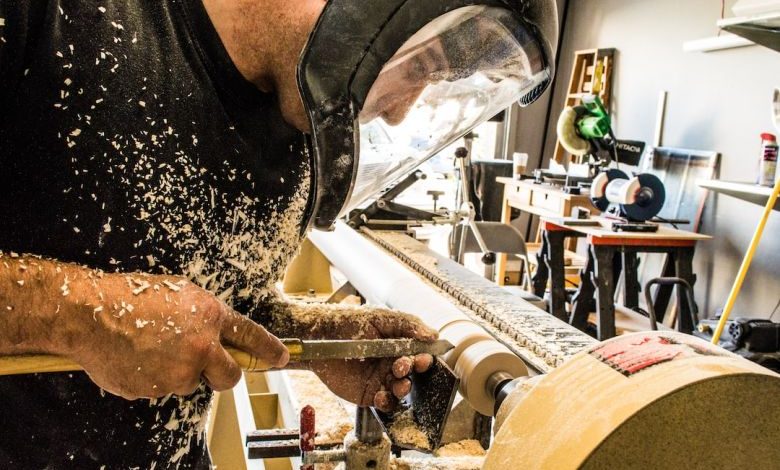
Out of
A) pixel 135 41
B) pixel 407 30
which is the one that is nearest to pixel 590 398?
pixel 407 30

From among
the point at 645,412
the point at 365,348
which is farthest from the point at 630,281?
the point at 645,412

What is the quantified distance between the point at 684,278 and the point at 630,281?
23.5 inches

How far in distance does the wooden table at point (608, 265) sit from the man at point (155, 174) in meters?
2.94

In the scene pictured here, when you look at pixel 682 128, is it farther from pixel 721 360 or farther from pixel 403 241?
pixel 721 360

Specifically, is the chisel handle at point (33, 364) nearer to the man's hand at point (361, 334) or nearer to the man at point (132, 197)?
the man at point (132, 197)

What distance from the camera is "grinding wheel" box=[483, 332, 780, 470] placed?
62 centimetres

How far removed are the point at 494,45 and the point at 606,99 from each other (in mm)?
5641

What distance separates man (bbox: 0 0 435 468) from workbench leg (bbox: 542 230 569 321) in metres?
3.60

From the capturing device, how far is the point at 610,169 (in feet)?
14.7

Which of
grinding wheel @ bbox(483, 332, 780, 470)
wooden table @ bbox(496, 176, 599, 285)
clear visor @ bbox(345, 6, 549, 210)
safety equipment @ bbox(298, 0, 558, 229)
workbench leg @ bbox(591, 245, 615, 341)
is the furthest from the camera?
wooden table @ bbox(496, 176, 599, 285)

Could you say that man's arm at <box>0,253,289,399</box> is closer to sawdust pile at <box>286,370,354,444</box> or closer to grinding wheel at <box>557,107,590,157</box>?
sawdust pile at <box>286,370,354,444</box>

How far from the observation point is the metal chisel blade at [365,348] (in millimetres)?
940

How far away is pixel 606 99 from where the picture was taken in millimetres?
6035

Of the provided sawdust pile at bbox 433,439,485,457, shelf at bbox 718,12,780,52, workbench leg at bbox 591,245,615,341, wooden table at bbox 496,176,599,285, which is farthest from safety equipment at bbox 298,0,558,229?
wooden table at bbox 496,176,599,285
